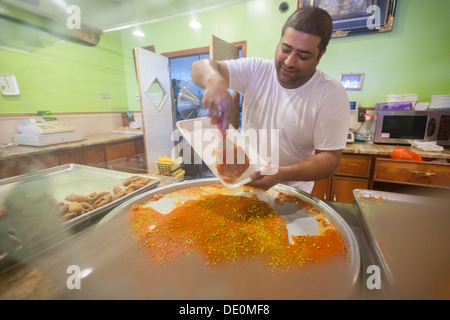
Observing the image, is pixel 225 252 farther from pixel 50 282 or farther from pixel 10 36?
pixel 10 36

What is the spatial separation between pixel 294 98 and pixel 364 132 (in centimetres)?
185

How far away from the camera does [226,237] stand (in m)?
0.60

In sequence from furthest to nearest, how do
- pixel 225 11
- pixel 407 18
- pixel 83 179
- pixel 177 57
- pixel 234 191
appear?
pixel 177 57
pixel 225 11
pixel 407 18
pixel 234 191
pixel 83 179

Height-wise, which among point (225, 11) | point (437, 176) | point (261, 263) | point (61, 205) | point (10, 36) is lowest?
point (437, 176)

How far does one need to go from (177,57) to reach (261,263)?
140 inches

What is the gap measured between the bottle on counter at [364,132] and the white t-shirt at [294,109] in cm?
158

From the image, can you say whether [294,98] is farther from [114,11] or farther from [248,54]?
[248,54]

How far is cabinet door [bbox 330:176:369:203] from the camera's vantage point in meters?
2.11

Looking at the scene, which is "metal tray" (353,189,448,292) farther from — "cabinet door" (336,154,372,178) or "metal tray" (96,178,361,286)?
"cabinet door" (336,154,372,178)

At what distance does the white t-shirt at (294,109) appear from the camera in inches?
39.5

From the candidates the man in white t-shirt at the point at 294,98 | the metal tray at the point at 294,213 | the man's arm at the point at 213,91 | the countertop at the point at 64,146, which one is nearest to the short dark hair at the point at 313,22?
the man in white t-shirt at the point at 294,98

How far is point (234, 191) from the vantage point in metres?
0.93

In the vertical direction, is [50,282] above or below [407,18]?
below
